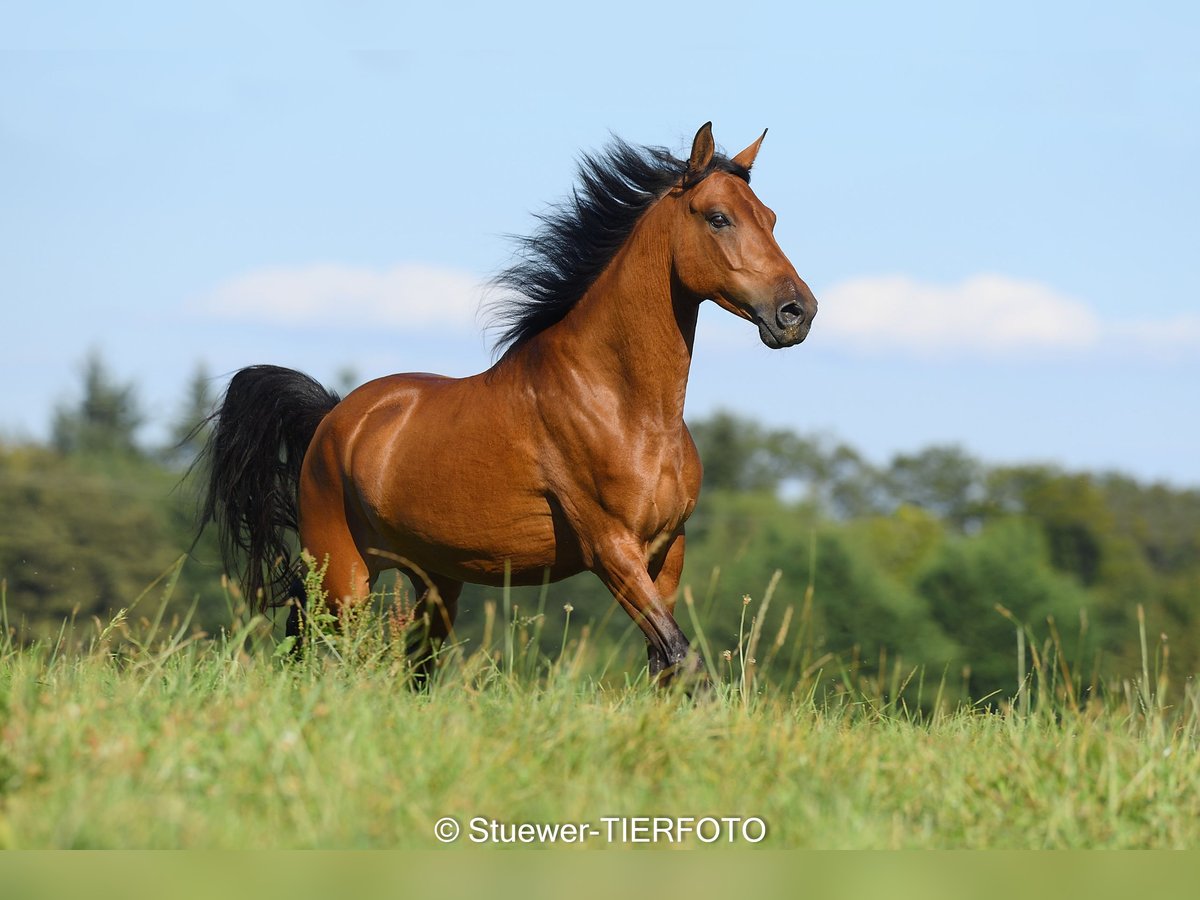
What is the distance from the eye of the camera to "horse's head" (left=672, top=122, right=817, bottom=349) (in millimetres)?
5848

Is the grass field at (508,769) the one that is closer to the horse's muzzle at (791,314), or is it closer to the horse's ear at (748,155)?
the horse's muzzle at (791,314)

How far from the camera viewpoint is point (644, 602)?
233 inches

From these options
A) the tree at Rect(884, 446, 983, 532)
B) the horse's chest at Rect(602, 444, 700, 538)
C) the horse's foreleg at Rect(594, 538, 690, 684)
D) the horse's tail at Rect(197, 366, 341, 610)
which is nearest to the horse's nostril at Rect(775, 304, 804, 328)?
the horse's chest at Rect(602, 444, 700, 538)

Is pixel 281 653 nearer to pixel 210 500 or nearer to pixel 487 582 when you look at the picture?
pixel 487 582

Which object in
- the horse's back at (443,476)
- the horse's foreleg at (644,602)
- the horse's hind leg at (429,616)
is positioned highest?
the horse's back at (443,476)

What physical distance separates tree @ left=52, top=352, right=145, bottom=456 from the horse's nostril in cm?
9833

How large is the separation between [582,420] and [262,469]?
2.88 metres

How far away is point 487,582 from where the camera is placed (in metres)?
6.84

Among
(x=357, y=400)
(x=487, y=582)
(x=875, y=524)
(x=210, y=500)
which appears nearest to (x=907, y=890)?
(x=487, y=582)

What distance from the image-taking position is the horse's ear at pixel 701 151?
6.24 meters

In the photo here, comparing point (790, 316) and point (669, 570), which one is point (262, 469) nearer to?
point (669, 570)

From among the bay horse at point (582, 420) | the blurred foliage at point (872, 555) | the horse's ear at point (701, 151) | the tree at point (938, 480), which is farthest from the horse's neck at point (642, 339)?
the tree at point (938, 480)

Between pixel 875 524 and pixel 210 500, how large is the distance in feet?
265

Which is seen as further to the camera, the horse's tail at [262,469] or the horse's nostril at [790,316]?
the horse's tail at [262,469]
